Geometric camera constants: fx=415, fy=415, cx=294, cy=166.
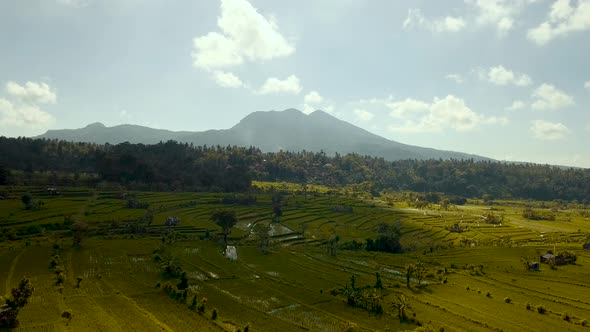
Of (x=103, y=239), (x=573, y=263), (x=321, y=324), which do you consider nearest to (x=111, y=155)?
(x=103, y=239)

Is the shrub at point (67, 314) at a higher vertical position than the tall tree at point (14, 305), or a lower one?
lower

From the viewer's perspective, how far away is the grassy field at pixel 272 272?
42.6m

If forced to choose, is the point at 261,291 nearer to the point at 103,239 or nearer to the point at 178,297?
the point at 178,297

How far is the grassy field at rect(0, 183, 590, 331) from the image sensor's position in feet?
140

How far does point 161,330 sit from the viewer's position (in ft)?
124

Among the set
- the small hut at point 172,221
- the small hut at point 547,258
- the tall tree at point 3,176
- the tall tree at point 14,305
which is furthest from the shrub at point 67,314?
the tall tree at point 3,176

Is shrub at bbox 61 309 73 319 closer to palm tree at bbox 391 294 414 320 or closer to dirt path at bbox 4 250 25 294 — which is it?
dirt path at bbox 4 250 25 294

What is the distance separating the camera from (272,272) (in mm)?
62094

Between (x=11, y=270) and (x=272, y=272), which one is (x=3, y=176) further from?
(x=272, y=272)

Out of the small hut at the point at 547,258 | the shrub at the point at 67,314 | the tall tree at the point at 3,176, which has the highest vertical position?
the tall tree at the point at 3,176

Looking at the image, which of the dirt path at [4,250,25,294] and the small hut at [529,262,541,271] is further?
the small hut at [529,262,541,271]

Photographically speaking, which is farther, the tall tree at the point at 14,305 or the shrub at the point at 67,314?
the shrub at the point at 67,314

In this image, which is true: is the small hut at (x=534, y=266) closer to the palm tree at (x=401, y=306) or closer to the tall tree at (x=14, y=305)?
the palm tree at (x=401, y=306)

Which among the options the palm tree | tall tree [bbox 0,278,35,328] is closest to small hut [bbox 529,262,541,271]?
the palm tree
